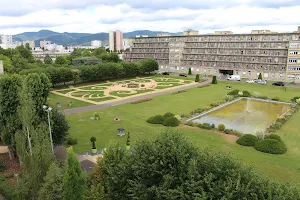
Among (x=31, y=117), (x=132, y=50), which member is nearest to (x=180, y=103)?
(x=31, y=117)

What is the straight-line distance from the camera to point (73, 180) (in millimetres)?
16203

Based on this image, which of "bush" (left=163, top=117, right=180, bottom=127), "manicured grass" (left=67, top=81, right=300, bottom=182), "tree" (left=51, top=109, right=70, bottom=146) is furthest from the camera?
"bush" (left=163, top=117, right=180, bottom=127)

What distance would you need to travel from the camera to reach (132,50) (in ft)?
435

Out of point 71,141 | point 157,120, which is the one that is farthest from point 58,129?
point 157,120

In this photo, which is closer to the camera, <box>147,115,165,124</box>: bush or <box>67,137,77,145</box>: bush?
<box>67,137,77,145</box>: bush

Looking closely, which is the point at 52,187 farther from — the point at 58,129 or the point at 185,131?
the point at 185,131

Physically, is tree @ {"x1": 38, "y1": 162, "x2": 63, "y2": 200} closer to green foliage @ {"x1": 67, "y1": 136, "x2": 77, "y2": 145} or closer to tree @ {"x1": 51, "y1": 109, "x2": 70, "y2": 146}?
tree @ {"x1": 51, "y1": 109, "x2": 70, "y2": 146}

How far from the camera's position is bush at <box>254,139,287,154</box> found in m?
32.5

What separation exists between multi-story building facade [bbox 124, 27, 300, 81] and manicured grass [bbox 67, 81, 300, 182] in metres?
23.4

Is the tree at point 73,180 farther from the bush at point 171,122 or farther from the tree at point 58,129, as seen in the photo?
the bush at point 171,122

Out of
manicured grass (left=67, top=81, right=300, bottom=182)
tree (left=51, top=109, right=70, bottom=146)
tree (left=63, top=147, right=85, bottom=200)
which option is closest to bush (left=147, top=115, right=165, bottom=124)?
manicured grass (left=67, top=81, right=300, bottom=182)

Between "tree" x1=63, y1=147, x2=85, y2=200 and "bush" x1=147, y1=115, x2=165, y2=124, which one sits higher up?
"tree" x1=63, y1=147, x2=85, y2=200

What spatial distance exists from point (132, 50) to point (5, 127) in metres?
106

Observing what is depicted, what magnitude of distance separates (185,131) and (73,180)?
26.4 m
